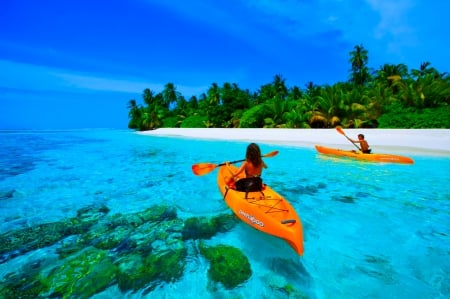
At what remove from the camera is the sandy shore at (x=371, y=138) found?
1592 cm

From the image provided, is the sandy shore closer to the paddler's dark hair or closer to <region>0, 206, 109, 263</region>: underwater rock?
the paddler's dark hair

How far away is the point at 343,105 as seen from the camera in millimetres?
26000

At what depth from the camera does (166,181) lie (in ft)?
32.1

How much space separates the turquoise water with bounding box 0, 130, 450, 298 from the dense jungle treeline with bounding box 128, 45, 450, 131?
11.0m

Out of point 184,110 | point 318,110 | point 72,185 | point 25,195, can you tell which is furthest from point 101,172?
point 184,110

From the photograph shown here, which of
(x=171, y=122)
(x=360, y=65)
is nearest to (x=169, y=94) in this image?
(x=171, y=122)

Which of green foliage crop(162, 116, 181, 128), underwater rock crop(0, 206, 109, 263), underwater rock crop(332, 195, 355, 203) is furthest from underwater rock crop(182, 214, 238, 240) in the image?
green foliage crop(162, 116, 181, 128)

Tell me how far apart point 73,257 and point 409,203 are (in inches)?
294

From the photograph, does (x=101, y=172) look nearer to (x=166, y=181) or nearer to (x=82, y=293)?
(x=166, y=181)

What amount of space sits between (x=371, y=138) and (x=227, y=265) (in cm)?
1890

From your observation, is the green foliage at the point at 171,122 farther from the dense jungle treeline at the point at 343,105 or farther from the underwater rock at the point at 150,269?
the underwater rock at the point at 150,269

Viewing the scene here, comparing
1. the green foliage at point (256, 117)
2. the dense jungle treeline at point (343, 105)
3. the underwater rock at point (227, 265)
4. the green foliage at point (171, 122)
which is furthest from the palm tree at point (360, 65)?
the underwater rock at point (227, 265)

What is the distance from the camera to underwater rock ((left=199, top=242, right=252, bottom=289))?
11.6 feet

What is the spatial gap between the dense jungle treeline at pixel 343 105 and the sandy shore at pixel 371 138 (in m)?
3.47
